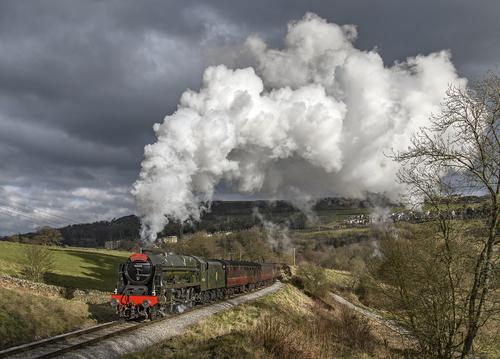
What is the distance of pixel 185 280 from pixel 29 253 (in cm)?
1999

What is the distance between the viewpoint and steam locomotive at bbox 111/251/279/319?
66.6 feet

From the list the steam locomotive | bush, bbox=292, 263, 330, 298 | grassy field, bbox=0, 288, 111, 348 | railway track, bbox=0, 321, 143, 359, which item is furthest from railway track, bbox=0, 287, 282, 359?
bush, bbox=292, 263, 330, 298

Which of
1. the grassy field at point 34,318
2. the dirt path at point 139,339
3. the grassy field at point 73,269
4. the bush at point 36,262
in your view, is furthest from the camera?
the grassy field at point 73,269

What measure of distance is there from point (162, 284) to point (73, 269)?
1529 inches

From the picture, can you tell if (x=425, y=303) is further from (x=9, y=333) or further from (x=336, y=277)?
(x=336, y=277)

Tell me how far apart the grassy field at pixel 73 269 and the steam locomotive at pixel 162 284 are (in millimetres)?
18059

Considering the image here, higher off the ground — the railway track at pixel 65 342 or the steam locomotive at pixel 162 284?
the steam locomotive at pixel 162 284

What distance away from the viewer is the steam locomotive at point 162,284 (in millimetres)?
20297

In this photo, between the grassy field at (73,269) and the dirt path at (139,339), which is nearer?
the dirt path at (139,339)

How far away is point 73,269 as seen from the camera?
5534 cm

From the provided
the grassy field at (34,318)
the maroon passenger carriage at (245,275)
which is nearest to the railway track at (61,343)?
the grassy field at (34,318)

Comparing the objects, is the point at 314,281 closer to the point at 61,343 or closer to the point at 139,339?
the point at 139,339

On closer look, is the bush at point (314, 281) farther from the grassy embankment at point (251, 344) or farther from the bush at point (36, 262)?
the grassy embankment at point (251, 344)

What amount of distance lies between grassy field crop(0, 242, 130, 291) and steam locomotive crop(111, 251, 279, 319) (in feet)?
59.2
